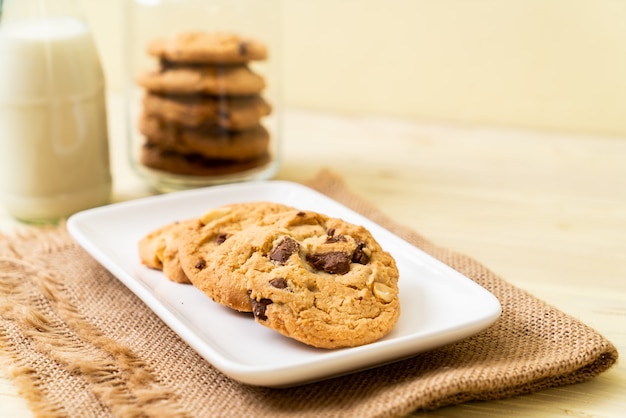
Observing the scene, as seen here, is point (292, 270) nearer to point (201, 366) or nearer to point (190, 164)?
point (201, 366)

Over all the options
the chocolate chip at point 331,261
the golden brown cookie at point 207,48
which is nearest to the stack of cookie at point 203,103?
the golden brown cookie at point 207,48

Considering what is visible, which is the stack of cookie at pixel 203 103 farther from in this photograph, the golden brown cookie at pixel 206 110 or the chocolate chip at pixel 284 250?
the chocolate chip at pixel 284 250

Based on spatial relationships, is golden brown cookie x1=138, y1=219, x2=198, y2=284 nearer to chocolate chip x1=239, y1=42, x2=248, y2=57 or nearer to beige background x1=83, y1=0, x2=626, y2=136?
chocolate chip x1=239, y1=42, x2=248, y2=57

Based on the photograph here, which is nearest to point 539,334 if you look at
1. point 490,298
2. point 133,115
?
point 490,298

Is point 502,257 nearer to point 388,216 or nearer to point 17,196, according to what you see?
point 388,216

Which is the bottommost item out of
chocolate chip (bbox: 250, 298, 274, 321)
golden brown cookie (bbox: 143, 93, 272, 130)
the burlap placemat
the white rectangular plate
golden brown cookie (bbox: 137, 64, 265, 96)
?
the burlap placemat

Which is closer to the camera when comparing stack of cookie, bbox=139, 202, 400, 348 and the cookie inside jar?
stack of cookie, bbox=139, 202, 400, 348

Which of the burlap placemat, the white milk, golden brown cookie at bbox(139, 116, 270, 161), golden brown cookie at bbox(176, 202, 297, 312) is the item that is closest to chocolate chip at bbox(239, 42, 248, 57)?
golden brown cookie at bbox(139, 116, 270, 161)

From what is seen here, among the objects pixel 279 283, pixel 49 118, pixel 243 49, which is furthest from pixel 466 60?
pixel 279 283
